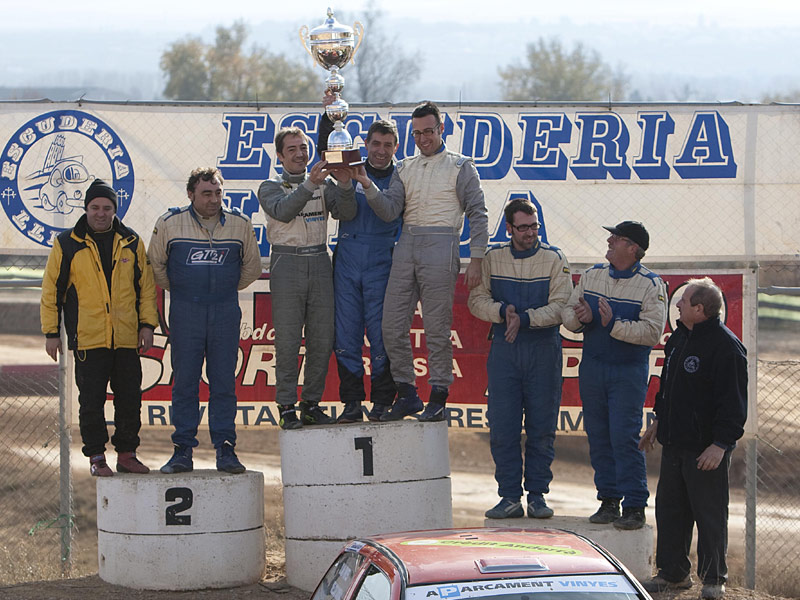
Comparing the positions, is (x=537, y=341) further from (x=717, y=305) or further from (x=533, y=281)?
(x=717, y=305)

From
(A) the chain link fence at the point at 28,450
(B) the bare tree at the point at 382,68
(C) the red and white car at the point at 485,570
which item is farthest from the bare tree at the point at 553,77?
(C) the red and white car at the point at 485,570

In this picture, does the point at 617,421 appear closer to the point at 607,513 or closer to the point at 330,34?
the point at 607,513

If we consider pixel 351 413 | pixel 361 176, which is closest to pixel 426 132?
pixel 361 176

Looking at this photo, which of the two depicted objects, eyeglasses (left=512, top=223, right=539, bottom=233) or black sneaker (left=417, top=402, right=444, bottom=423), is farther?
eyeglasses (left=512, top=223, right=539, bottom=233)

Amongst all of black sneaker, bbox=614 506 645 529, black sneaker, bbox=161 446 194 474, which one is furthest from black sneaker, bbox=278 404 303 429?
black sneaker, bbox=614 506 645 529

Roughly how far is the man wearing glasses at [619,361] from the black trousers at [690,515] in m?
0.18

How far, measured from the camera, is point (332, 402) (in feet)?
28.3

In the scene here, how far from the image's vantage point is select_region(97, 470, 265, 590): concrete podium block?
718 cm

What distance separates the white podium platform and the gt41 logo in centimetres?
124

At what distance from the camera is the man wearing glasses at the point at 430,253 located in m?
7.22

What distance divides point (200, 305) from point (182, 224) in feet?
1.83

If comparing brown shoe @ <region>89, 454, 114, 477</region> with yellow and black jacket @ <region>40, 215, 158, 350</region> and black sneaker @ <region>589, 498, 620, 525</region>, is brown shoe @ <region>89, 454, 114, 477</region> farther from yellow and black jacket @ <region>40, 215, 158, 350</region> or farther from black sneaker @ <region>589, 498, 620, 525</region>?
black sneaker @ <region>589, 498, 620, 525</region>

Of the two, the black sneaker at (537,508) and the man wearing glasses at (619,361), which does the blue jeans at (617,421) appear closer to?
the man wearing glasses at (619,361)

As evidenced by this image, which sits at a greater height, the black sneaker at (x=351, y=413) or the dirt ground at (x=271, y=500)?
the black sneaker at (x=351, y=413)
